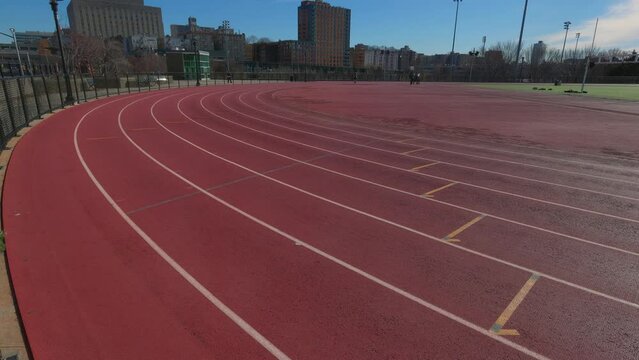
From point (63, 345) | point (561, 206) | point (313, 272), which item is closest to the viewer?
point (63, 345)

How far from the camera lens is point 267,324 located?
4285 millimetres

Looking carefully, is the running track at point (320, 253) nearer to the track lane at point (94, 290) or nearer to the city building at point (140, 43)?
the track lane at point (94, 290)

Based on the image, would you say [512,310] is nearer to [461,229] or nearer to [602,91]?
[461,229]

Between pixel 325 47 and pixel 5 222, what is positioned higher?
pixel 325 47

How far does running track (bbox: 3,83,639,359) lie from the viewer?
4098 mm

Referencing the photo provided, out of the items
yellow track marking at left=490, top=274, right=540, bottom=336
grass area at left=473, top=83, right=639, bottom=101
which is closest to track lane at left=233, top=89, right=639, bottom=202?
yellow track marking at left=490, top=274, right=540, bottom=336

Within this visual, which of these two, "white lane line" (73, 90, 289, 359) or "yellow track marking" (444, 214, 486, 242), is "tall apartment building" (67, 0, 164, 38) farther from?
"yellow track marking" (444, 214, 486, 242)

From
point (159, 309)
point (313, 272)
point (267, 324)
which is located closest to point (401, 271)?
point (313, 272)

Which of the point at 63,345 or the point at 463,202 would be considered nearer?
the point at 63,345

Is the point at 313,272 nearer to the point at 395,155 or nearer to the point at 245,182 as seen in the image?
the point at 245,182

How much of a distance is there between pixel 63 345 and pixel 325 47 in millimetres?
178802

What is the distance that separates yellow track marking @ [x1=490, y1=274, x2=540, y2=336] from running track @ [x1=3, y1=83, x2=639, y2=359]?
0.9 inches

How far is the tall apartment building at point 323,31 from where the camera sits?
165625 millimetres

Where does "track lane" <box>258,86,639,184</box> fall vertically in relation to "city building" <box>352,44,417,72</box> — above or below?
below
